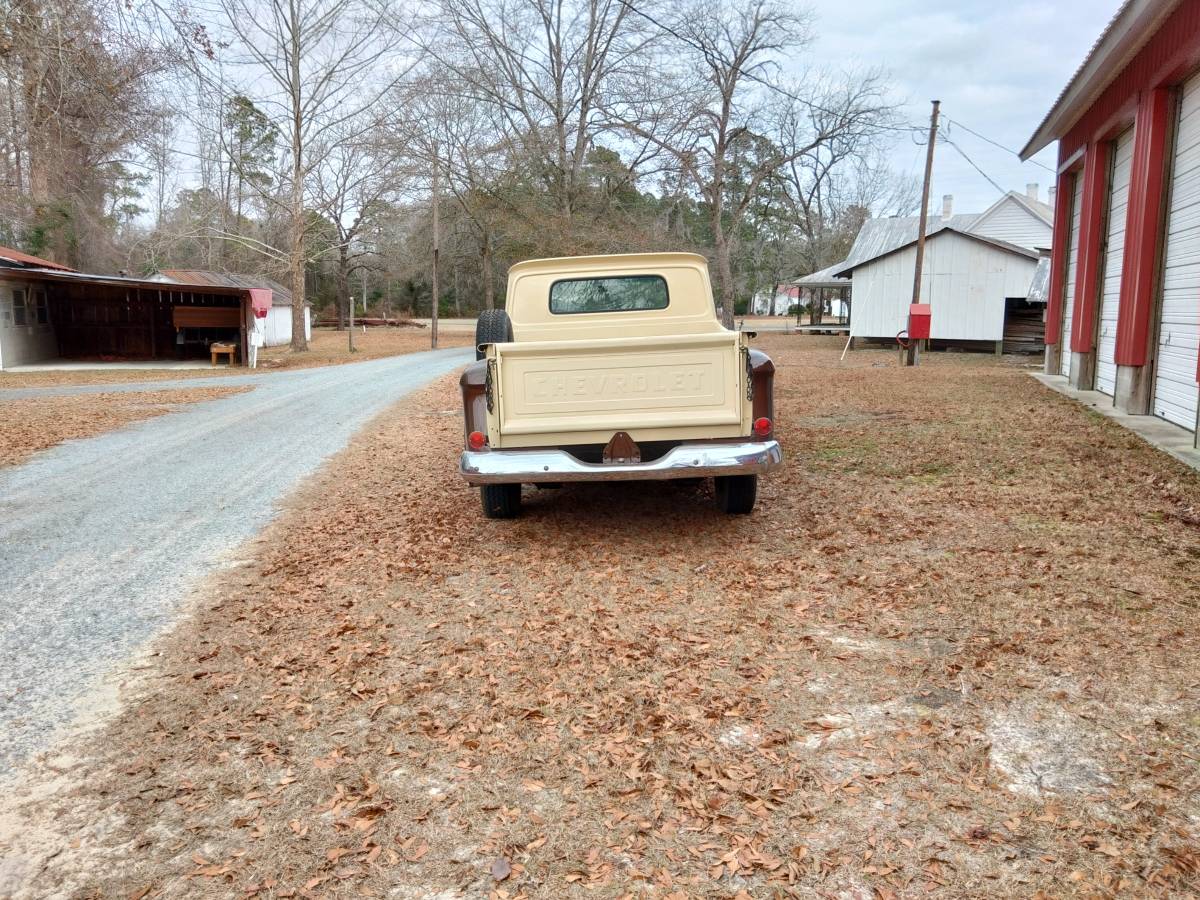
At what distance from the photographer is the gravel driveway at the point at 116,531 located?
4.02 meters

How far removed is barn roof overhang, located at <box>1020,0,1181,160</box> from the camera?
10.1 m

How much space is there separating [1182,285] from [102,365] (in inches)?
965

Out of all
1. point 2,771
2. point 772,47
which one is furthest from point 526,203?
point 2,771

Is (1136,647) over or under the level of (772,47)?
under

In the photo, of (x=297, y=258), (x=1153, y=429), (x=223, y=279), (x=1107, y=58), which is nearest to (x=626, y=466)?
(x=1153, y=429)

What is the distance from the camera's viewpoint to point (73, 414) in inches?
526

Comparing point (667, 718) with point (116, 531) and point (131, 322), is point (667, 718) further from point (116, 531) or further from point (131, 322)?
point (131, 322)

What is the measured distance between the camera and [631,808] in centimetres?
290

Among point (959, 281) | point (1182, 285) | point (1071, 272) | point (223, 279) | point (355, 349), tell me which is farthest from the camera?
point (223, 279)

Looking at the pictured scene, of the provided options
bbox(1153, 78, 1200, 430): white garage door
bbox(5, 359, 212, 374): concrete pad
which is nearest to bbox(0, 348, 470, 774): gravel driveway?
bbox(1153, 78, 1200, 430): white garage door

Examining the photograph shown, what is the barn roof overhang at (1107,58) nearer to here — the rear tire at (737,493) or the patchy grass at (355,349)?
the rear tire at (737,493)

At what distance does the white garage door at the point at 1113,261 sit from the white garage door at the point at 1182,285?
2191 mm

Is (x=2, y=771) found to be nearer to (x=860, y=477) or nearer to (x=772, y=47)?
(x=860, y=477)

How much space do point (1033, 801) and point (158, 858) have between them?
2.73m
